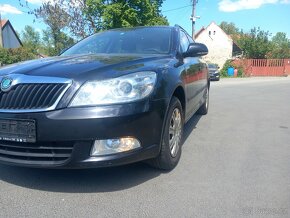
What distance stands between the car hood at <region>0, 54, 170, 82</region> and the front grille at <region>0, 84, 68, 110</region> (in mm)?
138

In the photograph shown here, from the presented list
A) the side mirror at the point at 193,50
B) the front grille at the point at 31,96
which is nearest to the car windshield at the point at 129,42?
Result: the side mirror at the point at 193,50

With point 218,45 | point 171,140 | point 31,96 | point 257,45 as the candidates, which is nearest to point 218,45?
point 218,45

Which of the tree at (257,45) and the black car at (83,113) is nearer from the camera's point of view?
the black car at (83,113)

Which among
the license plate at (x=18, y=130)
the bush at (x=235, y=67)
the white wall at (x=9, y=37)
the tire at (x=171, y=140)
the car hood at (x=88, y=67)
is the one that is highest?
the white wall at (x=9, y=37)

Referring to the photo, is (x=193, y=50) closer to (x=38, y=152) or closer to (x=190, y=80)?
(x=190, y=80)

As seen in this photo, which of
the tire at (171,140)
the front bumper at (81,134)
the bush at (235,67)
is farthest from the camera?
the bush at (235,67)

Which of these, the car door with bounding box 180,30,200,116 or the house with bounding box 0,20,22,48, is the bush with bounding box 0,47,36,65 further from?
the house with bounding box 0,20,22,48

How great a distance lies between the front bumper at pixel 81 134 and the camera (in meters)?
2.92

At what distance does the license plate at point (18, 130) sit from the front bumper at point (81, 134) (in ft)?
0.15

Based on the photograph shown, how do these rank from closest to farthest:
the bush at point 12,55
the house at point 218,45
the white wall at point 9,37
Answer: the bush at point 12,55 → the house at point 218,45 → the white wall at point 9,37

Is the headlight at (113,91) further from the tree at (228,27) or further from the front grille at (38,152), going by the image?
the tree at (228,27)

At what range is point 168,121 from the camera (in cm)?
356

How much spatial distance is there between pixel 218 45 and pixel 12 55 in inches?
1306

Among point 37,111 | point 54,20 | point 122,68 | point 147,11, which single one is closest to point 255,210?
point 122,68
